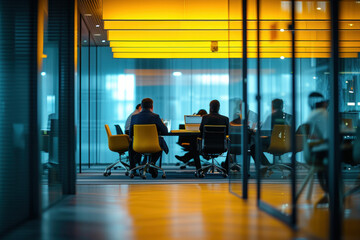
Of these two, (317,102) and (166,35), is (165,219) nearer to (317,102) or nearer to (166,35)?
(317,102)

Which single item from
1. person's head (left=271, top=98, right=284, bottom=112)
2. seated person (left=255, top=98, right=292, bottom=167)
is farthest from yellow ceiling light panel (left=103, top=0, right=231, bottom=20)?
person's head (left=271, top=98, right=284, bottom=112)

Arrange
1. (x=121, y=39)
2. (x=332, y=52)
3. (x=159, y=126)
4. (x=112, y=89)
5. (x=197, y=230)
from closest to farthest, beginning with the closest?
(x=332, y=52), (x=197, y=230), (x=159, y=126), (x=121, y=39), (x=112, y=89)

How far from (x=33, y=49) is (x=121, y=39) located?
24.6 feet

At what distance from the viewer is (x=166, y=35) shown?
1164 cm

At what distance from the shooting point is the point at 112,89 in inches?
554

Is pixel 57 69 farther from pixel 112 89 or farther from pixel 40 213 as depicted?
pixel 112 89

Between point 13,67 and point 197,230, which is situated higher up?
point 13,67

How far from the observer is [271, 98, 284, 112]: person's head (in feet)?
15.5

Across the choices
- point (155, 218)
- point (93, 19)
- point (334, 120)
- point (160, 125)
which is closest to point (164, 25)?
point (93, 19)

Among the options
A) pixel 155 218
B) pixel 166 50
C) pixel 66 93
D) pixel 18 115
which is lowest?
pixel 155 218

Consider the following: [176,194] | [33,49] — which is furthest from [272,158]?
[33,49]

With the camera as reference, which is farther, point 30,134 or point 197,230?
point 30,134

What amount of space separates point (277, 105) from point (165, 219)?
5.51ft

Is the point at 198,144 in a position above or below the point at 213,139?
Result: below
